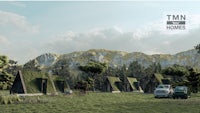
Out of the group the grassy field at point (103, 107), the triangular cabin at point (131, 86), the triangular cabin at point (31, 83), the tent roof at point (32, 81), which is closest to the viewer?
the grassy field at point (103, 107)

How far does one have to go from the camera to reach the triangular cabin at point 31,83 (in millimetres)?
52625

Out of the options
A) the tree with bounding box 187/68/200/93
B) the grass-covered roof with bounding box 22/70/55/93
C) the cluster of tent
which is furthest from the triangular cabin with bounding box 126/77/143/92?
the grass-covered roof with bounding box 22/70/55/93

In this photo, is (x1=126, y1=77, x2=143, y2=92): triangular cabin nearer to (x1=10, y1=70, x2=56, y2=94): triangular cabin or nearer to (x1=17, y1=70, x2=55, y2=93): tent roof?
(x1=10, y1=70, x2=56, y2=94): triangular cabin

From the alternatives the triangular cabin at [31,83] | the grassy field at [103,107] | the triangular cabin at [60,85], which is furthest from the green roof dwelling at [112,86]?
the grassy field at [103,107]

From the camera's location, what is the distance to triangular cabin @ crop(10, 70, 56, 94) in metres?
52.6

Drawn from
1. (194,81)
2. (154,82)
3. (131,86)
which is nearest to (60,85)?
(154,82)

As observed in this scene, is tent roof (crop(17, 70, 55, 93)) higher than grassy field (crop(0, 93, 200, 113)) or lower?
higher

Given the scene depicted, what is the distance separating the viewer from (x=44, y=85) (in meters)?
57.2

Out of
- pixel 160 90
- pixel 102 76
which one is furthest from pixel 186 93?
pixel 102 76

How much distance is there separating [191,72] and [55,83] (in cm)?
2668

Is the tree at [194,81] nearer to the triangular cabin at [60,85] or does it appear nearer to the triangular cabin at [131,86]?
the triangular cabin at [60,85]

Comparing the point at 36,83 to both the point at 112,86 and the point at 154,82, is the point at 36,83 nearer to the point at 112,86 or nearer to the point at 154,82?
the point at 112,86

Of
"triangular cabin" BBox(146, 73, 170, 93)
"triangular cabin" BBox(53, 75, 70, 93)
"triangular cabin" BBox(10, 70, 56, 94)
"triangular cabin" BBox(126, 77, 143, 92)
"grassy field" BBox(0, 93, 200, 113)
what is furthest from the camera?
"triangular cabin" BBox(126, 77, 143, 92)

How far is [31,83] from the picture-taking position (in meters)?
54.7
